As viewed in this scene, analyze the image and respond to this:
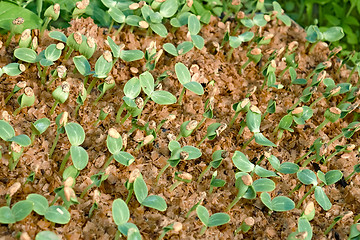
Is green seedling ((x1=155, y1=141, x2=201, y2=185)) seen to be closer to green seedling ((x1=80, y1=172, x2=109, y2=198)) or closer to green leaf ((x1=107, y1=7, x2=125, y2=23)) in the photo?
green seedling ((x1=80, y1=172, x2=109, y2=198))

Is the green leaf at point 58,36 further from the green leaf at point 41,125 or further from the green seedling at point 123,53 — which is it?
the green leaf at point 41,125

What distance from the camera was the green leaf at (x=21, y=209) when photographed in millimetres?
1150

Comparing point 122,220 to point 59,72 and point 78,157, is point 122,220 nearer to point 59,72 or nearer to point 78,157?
point 78,157

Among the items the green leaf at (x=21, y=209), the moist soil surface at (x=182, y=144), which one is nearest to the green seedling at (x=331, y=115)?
the moist soil surface at (x=182, y=144)

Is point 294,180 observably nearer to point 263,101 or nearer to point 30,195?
point 263,101

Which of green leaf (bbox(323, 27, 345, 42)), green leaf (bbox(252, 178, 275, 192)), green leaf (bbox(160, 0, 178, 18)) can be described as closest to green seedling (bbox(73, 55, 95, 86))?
green leaf (bbox(160, 0, 178, 18))

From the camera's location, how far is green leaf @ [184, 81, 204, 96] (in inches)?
61.5

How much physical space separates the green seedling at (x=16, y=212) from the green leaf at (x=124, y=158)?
0.30m

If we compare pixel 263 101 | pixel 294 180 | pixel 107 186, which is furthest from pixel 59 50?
pixel 294 180

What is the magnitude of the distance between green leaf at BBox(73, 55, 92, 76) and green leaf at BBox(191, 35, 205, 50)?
17.9 inches

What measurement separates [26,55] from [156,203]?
0.73 metres

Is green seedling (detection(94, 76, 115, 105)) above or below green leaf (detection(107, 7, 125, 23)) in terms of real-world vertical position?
below

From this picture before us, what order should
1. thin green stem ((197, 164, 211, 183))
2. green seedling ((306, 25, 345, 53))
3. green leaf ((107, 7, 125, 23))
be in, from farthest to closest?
green seedling ((306, 25, 345, 53)) → green leaf ((107, 7, 125, 23)) → thin green stem ((197, 164, 211, 183))

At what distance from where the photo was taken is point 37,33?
1689 mm
